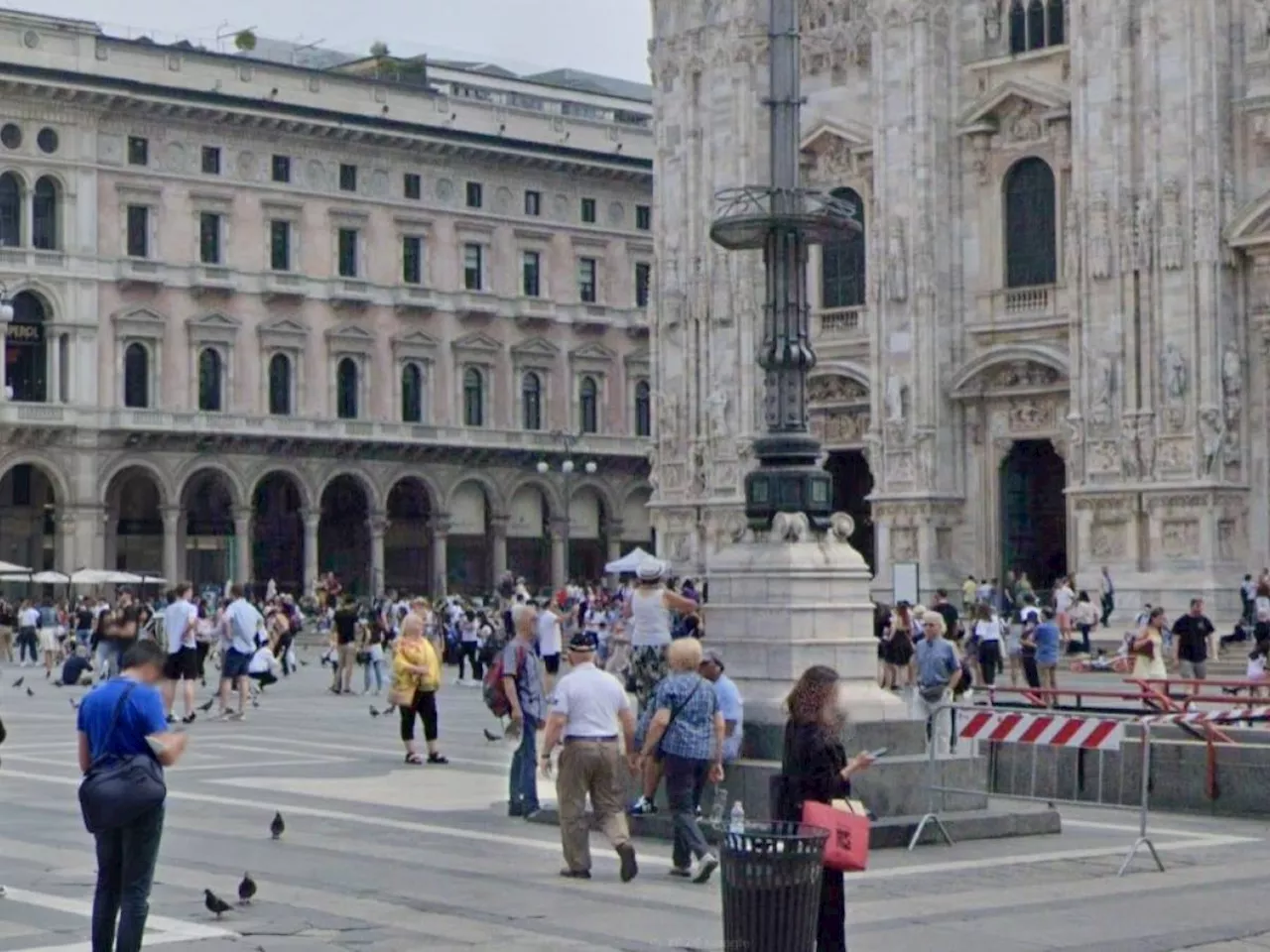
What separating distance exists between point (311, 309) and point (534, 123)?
10.7 m

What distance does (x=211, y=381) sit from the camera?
234ft

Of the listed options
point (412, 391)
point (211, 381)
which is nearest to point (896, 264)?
point (211, 381)

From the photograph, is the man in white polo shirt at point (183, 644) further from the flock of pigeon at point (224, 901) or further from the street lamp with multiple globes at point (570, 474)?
the street lamp with multiple globes at point (570, 474)

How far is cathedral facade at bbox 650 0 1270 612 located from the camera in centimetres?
4653

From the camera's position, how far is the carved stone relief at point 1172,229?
153 ft

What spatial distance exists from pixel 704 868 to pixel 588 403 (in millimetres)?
64563

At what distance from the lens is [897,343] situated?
52.1 metres

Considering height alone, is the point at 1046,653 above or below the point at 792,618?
below

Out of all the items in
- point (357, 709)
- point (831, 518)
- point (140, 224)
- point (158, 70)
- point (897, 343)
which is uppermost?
point (158, 70)

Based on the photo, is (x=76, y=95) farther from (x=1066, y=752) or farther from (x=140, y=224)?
(x=1066, y=752)

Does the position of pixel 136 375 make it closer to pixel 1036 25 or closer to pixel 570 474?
pixel 570 474

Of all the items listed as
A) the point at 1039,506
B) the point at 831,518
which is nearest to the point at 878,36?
the point at 1039,506

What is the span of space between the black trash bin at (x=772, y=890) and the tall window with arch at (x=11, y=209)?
59.3m

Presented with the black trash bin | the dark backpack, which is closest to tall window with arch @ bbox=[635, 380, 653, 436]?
the dark backpack
